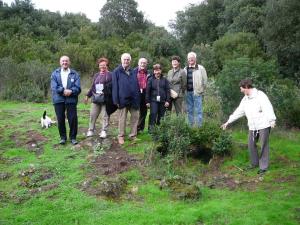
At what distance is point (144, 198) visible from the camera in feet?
22.3

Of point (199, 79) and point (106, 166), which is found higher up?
point (199, 79)

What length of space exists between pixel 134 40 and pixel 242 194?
32.7m

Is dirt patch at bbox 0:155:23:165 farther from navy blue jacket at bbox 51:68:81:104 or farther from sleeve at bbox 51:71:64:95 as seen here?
sleeve at bbox 51:71:64:95

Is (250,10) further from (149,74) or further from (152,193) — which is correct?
(152,193)

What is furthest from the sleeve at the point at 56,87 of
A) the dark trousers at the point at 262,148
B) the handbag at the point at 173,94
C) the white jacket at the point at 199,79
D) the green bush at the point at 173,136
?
the dark trousers at the point at 262,148

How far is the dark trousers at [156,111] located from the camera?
9.62m

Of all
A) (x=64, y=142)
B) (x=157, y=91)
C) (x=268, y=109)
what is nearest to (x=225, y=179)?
(x=268, y=109)

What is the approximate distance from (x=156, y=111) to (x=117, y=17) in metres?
33.1

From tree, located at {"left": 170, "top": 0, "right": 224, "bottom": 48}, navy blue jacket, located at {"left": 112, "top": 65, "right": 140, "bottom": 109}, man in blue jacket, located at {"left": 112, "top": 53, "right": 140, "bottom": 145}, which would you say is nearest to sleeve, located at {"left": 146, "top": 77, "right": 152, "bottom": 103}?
man in blue jacket, located at {"left": 112, "top": 53, "right": 140, "bottom": 145}

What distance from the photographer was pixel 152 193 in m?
6.93

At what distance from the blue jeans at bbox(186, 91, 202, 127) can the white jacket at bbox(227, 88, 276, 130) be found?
1.86m

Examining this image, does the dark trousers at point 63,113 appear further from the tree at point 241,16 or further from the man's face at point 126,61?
the tree at point 241,16

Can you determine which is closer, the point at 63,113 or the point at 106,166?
the point at 106,166

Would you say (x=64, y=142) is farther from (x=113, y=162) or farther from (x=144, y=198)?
(x=144, y=198)
